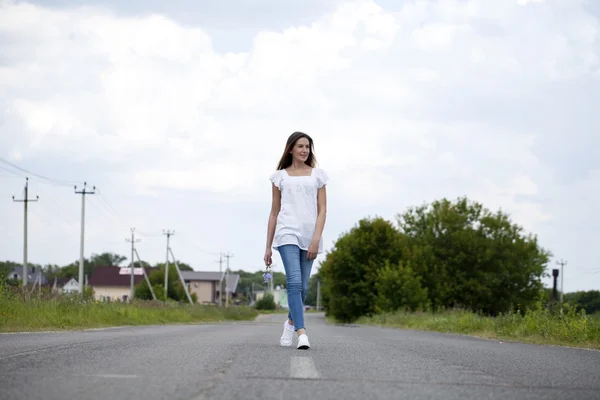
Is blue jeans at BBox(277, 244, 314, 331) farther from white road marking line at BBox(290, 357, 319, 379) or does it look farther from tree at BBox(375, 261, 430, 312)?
tree at BBox(375, 261, 430, 312)

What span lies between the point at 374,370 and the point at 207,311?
40.9 meters

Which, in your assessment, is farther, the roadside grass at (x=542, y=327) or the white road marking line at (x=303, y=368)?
the roadside grass at (x=542, y=327)

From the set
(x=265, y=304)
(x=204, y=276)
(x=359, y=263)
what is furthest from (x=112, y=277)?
(x=359, y=263)

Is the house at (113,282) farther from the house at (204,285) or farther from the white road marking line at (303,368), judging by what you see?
the white road marking line at (303,368)

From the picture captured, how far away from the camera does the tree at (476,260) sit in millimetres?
65688

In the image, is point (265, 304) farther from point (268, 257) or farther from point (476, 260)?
point (268, 257)

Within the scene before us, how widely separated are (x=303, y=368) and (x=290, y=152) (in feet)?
9.86

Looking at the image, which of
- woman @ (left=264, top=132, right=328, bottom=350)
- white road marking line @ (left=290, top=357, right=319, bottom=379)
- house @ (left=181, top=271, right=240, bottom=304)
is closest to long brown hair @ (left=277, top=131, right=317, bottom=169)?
woman @ (left=264, top=132, right=328, bottom=350)

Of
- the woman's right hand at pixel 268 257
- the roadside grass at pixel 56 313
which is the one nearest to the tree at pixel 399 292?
the roadside grass at pixel 56 313

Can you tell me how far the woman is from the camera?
25.2 ft

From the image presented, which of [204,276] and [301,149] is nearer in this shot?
[301,149]

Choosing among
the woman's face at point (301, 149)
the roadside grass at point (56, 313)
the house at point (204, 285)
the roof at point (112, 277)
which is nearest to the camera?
the woman's face at point (301, 149)

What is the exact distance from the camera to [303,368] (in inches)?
217

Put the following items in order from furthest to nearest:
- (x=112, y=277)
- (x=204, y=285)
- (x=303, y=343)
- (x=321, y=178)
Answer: (x=204, y=285) < (x=112, y=277) < (x=321, y=178) < (x=303, y=343)
